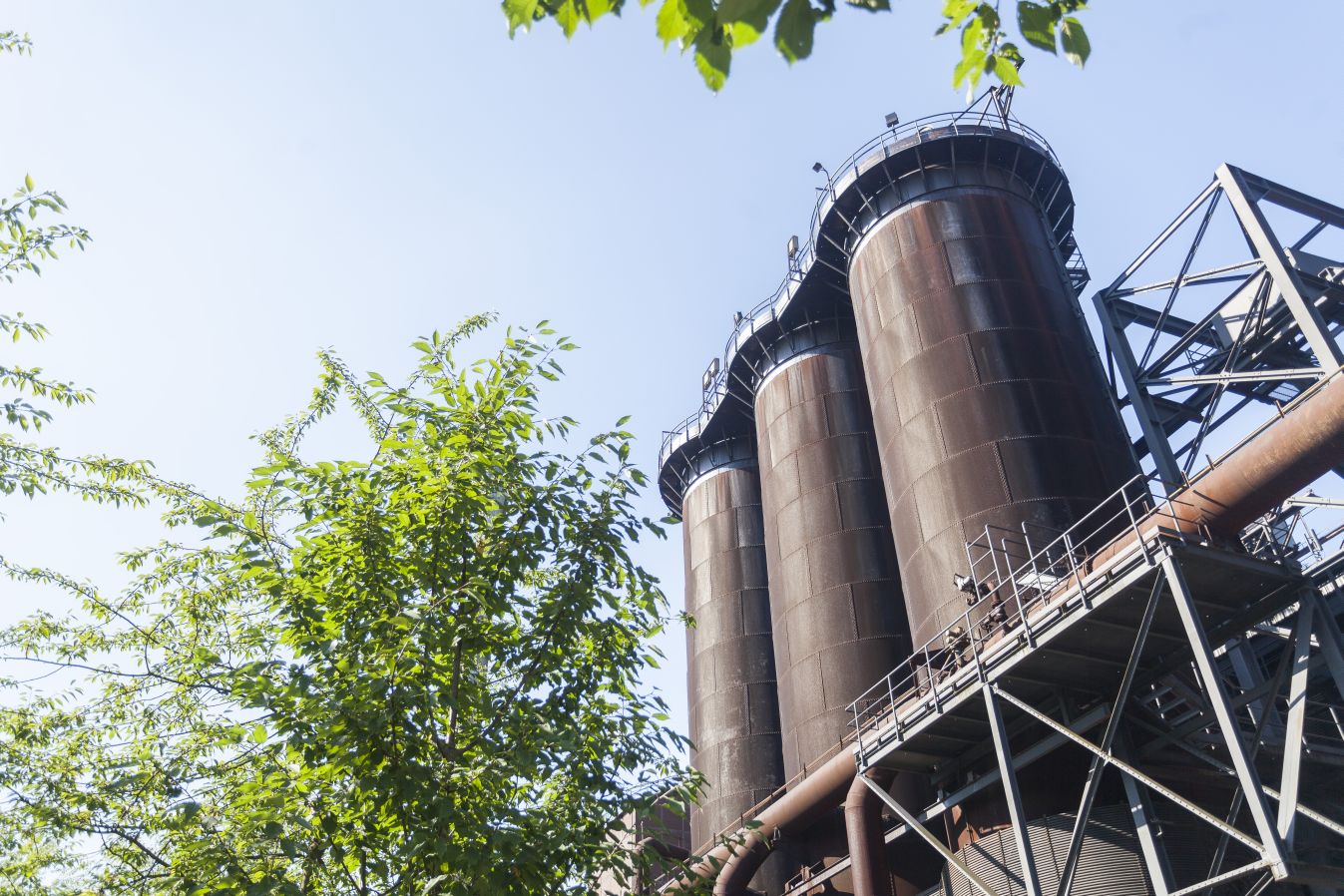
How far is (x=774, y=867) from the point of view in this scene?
87.2ft

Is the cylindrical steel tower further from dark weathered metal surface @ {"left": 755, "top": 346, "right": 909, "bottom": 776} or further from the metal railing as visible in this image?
dark weathered metal surface @ {"left": 755, "top": 346, "right": 909, "bottom": 776}

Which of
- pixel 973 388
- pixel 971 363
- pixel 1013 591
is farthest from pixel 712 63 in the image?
pixel 971 363

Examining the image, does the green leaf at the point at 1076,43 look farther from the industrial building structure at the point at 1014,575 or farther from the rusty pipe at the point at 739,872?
the rusty pipe at the point at 739,872

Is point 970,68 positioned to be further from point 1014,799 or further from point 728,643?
point 728,643

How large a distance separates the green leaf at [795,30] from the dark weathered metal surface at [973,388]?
60.6 feet

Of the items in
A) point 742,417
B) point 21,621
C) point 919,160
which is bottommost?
point 21,621

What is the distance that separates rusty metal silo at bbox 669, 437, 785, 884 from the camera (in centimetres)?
3127

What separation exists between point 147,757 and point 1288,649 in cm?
1693

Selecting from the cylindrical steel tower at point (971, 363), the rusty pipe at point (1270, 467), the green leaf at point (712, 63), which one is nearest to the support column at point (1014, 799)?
the cylindrical steel tower at point (971, 363)

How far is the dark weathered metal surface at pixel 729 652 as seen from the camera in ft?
103

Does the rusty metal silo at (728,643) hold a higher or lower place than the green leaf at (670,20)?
higher

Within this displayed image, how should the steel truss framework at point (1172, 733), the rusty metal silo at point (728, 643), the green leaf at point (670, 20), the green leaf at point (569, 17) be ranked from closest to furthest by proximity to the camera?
the green leaf at point (670, 20) → the green leaf at point (569, 17) → the steel truss framework at point (1172, 733) → the rusty metal silo at point (728, 643)

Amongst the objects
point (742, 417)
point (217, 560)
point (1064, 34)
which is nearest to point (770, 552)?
point (742, 417)

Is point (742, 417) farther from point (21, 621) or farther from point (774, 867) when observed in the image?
point (21, 621)
